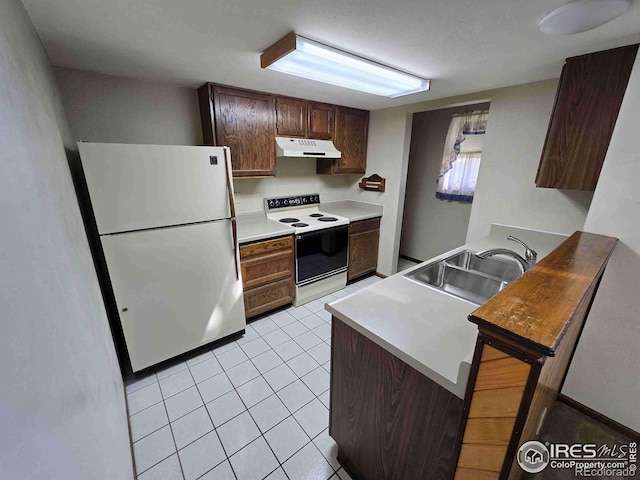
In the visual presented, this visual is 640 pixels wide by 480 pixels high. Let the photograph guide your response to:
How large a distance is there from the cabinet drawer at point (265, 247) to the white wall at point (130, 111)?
2.09 ft

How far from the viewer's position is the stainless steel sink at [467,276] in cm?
154

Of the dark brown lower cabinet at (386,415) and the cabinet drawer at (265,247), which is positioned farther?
the cabinet drawer at (265,247)

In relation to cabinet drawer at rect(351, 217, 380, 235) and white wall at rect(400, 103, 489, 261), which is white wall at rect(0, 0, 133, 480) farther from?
white wall at rect(400, 103, 489, 261)

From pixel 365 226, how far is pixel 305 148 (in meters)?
1.20

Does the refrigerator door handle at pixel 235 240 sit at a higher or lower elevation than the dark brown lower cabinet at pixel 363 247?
higher

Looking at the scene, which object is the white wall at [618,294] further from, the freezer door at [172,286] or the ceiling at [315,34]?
the freezer door at [172,286]

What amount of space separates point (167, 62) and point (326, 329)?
240 centimetres

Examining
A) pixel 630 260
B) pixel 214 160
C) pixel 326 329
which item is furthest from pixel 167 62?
pixel 630 260

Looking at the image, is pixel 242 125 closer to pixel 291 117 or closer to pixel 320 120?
pixel 291 117

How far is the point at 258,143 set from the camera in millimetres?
2473

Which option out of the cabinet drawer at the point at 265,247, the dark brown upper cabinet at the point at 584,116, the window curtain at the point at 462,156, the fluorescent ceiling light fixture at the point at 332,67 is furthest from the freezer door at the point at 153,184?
the window curtain at the point at 462,156

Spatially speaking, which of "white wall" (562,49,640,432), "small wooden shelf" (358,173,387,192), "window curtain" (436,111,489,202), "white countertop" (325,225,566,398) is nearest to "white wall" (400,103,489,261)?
"window curtain" (436,111,489,202)

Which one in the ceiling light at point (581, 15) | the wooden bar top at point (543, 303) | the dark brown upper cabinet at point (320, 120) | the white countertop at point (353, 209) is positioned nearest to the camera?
the wooden bar top at point (543, 303)

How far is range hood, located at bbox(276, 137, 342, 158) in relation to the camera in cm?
254
